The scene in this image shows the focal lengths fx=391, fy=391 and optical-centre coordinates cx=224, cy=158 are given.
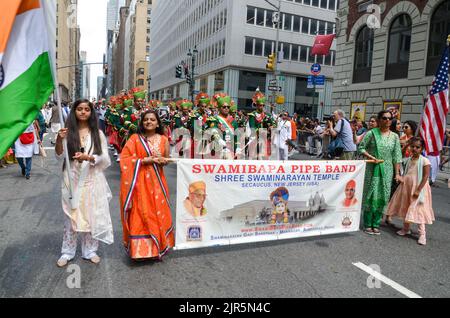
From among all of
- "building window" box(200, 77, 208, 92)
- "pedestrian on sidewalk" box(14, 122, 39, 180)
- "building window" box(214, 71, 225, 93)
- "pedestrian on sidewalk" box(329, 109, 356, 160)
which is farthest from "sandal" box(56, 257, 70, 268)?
"building window" box(200, 77, 208, 92)

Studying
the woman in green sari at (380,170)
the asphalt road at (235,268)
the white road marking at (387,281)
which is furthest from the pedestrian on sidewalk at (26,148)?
the white road marking at (387,281)

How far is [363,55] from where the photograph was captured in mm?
23578

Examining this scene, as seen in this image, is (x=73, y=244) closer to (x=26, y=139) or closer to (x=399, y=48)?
(x=26, y=139)

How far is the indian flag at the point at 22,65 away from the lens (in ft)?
10.4

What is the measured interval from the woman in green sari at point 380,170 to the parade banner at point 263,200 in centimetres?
33

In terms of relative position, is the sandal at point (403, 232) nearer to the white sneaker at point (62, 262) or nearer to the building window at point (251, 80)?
the white sneaker at point (62, 262)

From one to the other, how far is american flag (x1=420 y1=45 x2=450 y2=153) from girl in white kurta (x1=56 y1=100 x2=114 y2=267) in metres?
5.12

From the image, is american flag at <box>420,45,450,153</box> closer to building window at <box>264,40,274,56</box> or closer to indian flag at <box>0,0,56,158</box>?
indian flag at <box>0,0,56,158</box>

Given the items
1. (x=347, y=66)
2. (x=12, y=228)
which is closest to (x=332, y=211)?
(x=12, y=228)

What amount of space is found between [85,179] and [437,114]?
5.65m

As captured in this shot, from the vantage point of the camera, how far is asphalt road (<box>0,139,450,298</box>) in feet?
11.9

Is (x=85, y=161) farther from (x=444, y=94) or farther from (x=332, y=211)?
(x=444, y=94)
